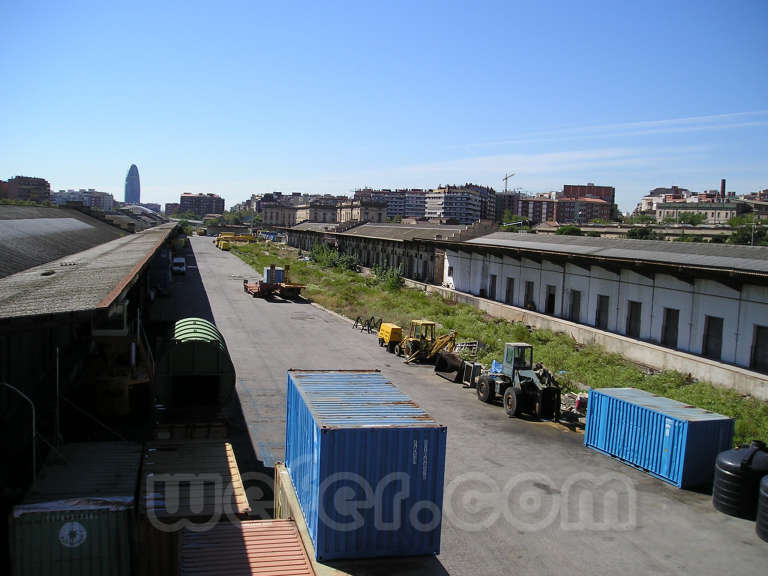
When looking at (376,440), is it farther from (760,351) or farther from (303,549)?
(760,351)

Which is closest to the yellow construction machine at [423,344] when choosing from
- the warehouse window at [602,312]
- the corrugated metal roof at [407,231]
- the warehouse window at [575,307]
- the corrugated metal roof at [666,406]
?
the warehouse window at [602,312]

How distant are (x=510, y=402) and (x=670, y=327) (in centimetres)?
1252

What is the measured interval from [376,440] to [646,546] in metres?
6.25

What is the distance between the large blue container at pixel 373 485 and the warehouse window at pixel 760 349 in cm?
2010

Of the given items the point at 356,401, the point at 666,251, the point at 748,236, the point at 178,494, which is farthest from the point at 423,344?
the point at 748,236

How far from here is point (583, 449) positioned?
19.0 m

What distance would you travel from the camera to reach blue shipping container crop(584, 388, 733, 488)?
16.3 m

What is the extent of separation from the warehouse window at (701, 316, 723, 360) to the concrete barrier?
0.72 m

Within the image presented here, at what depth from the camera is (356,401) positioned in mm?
12719

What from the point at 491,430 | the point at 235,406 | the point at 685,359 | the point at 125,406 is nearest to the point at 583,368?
the point at 685,359

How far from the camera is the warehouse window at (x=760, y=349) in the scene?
84.1 ft

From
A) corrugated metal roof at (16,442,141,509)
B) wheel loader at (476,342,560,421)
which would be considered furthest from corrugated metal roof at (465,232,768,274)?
corrugated metal roof at (16,442,141,509)

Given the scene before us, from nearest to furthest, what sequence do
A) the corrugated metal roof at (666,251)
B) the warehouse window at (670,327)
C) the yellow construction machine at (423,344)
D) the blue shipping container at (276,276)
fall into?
the corrugated metal roof at (666,251) → the warehouse window at (670,327) → the yellow construction machine at (423,344) → the blue shipping container at (276,276)

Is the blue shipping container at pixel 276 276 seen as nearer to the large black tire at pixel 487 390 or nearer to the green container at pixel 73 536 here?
the large black tire at pixel 487 390
